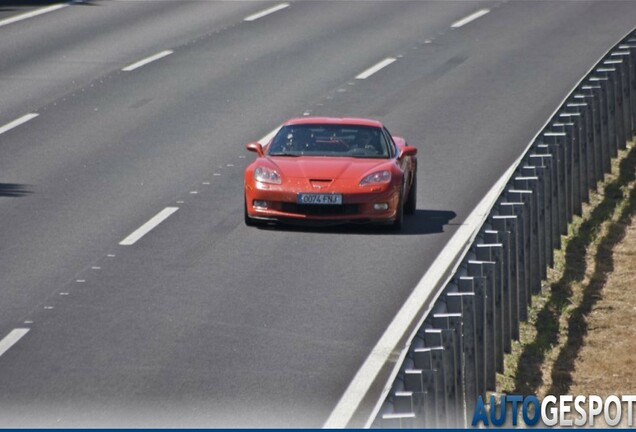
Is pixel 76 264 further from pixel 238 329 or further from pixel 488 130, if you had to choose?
pixel 488 130

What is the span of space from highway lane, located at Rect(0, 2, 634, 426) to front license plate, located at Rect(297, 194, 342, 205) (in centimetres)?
42

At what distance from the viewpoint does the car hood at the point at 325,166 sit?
18.6m

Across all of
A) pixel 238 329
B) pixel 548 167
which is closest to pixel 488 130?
pixel 548 167

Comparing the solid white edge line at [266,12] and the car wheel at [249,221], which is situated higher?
the car wheel at [249,221]

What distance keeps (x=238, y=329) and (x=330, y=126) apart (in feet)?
20.6

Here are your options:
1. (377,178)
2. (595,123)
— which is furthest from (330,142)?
(595,123)

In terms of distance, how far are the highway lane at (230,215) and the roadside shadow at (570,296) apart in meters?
1.41

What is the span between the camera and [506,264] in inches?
535

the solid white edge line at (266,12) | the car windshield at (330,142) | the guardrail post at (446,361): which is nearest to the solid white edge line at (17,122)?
the car windshield at (330,142)

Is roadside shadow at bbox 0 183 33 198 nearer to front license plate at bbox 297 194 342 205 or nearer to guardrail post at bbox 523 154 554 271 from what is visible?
front license plate at bbox 297 194 342 205

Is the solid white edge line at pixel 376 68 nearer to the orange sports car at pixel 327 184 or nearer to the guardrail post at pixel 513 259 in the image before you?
the orange sports car at pixel 327 184

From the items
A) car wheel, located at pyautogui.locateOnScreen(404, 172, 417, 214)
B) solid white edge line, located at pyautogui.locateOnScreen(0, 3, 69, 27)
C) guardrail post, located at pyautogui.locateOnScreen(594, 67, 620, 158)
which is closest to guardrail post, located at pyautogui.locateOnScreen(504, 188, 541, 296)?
car wheel, located at pyautogui.locateOnScreen(404, 172, 417, 214)

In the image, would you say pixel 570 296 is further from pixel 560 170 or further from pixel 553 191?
pixel 560 170

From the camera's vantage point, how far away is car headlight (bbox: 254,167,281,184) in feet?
61.0
